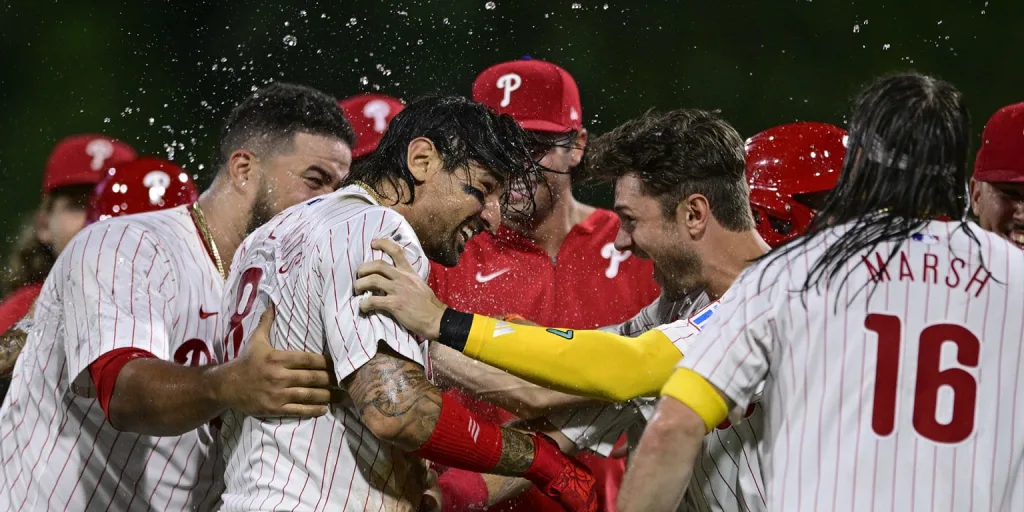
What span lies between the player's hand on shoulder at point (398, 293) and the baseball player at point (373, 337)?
0.03m

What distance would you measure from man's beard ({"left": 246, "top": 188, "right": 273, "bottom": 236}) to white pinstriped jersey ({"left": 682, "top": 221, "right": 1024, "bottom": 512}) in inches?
85.7

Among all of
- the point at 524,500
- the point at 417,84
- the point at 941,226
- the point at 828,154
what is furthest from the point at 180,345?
the point at 417,84

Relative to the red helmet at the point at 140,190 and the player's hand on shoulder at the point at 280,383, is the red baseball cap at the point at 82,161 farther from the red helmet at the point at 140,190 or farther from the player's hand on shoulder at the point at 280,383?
the player's hand on shoulder at the point at 280,383

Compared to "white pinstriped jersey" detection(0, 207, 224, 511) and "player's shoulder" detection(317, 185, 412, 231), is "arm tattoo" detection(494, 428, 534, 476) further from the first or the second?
"white pinstriped jersey" detection(0, 207, 224, 511)

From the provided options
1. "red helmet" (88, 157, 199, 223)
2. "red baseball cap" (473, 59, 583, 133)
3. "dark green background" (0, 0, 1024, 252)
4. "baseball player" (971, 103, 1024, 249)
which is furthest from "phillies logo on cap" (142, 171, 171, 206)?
"dark green background" (0, 0, 1024, 252)

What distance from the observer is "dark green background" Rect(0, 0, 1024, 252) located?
9758mm

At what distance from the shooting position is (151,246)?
371 centimetres

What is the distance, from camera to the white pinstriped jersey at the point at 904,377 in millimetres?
2527

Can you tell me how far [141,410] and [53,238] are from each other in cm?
311

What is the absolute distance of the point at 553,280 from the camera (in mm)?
5035

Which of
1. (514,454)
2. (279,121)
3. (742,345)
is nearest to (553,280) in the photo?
(279,121)

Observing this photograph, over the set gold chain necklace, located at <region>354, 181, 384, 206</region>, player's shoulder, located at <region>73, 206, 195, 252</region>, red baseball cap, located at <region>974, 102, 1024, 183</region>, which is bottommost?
player's shoulder, located at <region>73, 206, 195, 252</region>

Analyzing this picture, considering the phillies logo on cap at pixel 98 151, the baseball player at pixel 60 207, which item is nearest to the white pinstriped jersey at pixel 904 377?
the baseball player at pixel 60 207

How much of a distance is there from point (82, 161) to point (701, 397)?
4.89 meters
